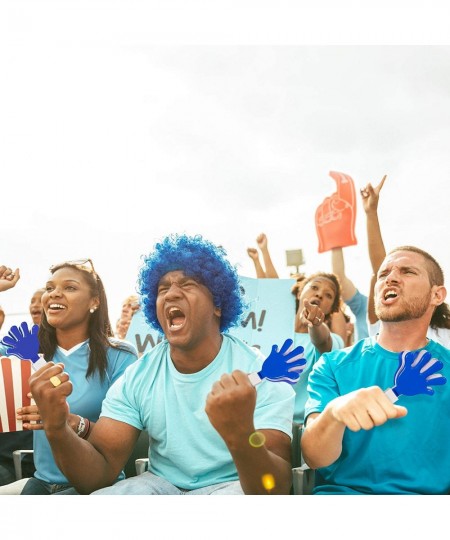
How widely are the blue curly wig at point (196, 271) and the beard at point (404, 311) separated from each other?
1.74 ft

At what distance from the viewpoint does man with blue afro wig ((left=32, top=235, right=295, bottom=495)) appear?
1.86 m

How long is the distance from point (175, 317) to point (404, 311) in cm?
75

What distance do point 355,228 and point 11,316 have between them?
5.68ft

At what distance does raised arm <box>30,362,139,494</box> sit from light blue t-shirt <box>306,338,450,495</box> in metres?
0.61

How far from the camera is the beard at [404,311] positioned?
204 centimetres

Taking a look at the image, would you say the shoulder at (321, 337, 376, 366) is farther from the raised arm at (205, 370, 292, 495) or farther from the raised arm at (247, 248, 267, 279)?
the raised arm at (247, 248, 267, 279)

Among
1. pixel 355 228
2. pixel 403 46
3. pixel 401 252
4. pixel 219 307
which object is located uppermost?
pixel 403 46

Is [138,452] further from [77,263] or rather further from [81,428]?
[77,263]

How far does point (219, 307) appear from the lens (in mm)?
2246

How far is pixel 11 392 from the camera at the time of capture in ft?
7.97

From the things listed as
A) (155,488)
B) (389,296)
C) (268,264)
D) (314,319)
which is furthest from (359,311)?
(155,488)

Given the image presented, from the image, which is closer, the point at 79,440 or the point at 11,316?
the point at 79,440
